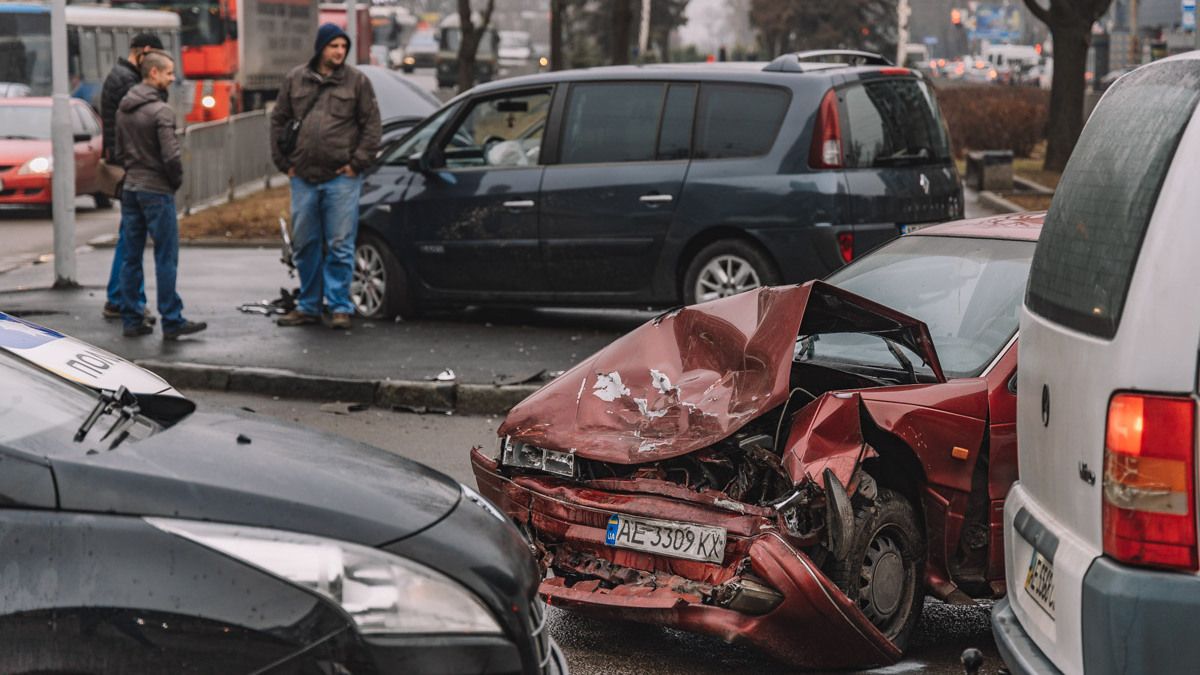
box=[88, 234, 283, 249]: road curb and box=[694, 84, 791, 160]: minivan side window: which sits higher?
box=[694, 84, 791, 160]: minivan side window

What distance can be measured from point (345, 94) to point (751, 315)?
20.7 feet

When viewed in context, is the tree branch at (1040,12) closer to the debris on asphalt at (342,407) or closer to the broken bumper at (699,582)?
the debris on asphalt at (342,407)

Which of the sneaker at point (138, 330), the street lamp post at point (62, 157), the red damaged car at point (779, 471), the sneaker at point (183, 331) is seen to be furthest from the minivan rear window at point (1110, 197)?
the street lamp post at point (62, 157)

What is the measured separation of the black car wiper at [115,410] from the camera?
354 centimetres

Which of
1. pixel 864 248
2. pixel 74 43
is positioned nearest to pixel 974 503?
pixel 864 248

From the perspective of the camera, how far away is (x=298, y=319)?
1161 centimetres

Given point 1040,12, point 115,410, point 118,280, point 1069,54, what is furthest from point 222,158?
point 115,410

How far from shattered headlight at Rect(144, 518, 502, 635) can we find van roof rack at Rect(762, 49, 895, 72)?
7.51 meters

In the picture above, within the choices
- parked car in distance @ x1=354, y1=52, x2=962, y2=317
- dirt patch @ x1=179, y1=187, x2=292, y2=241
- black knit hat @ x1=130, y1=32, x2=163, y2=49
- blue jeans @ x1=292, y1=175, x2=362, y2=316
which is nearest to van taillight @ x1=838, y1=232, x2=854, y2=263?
parked car in distance @ x1=354, y1=52, x2=962, y2=317

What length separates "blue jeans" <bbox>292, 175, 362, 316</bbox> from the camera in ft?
36.6

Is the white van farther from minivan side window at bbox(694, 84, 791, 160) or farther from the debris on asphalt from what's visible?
minivan side window at bbox(694, 84, 791, 160)

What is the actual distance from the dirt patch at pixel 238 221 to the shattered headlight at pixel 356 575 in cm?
1533

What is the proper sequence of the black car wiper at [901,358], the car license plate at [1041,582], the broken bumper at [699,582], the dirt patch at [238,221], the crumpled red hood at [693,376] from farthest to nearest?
the dirt patch at [238,221] → the black car wiper at [901,358] → the crumpled red hood at [693,376] → the broken bumper at [699,582] → the car license plate at [1041,582]

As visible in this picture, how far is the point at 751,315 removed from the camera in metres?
5.41
